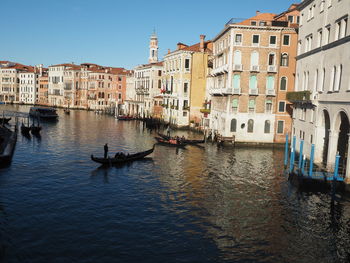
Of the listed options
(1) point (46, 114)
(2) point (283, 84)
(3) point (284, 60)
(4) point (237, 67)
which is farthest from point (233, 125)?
(1) point (46, 114)

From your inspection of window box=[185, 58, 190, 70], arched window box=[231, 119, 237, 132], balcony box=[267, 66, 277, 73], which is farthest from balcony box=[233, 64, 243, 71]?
window box=[185, 58, 190, 70]

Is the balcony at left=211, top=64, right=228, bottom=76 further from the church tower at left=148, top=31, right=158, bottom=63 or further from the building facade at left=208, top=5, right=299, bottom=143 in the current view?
the church tower at left=148, top=31, right=158, bottom=63

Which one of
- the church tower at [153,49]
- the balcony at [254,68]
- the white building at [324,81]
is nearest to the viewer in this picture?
the white building at [324,81]

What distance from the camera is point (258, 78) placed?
34.2 metres

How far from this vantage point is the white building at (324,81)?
19.1 m

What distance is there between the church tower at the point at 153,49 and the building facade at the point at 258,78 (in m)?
51.9

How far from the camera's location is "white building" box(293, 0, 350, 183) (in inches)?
753

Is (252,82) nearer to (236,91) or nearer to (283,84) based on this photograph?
(236,91)

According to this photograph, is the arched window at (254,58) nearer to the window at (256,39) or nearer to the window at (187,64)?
the window at (256,39)

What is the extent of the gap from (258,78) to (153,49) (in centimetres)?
5552

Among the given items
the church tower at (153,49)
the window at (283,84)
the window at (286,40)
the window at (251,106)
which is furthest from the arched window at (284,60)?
the church tower at (153,49)

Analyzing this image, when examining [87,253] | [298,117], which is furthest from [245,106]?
[87,253]

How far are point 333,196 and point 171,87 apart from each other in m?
38.1

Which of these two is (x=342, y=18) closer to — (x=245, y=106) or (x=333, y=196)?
(x=333, y=196)
